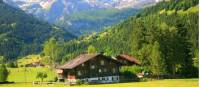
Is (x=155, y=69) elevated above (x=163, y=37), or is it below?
below

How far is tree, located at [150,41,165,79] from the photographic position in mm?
111812

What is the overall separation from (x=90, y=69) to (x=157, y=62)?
16.9 meters

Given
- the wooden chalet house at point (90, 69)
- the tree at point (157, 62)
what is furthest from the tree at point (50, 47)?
the tree at point (157, 62)

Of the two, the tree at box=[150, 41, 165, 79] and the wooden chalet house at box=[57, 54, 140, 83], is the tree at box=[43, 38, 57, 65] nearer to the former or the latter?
the wooden chalet house at box=[57, 54, 140, 83]

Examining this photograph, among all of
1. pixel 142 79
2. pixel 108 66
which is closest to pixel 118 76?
pixel 108 66

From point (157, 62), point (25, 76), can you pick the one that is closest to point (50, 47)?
point (25, 76)

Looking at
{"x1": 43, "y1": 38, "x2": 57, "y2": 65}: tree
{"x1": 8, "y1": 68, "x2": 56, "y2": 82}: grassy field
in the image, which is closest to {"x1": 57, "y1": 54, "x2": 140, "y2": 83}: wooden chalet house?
{"x1": 8, "y1": 68, "x2": 56, "y2": 82}: grassy field

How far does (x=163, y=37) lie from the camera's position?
119 meters

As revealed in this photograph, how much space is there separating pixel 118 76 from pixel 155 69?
10.9m

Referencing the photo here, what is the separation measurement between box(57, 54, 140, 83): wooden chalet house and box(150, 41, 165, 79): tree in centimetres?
949

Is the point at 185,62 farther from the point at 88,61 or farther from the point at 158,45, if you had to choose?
the point at 88,61

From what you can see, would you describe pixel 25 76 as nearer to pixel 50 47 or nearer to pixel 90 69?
pixel 90 69

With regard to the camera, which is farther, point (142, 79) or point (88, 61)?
point (88, 61)

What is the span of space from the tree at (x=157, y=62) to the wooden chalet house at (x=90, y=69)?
374 inches
